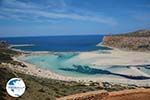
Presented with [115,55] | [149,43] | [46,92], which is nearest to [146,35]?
[149,43]

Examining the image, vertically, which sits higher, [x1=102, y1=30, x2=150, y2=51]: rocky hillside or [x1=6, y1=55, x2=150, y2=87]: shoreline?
[x1=102, y1=30, x2=150, y2=51]: rocky hillside

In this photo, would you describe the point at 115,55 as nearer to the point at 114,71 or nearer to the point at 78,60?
the point at 114,71

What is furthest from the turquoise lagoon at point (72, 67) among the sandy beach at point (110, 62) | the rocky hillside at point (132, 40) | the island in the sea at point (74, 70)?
the rocky hillside at point (132, 40)

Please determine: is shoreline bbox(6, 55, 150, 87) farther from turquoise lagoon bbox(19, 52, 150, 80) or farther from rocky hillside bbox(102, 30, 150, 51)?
rocky hillside bbox(102, 30, 150, 51)
